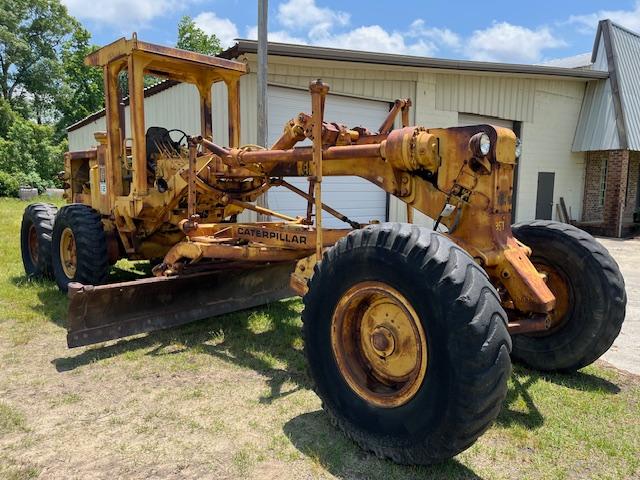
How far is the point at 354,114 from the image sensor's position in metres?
11.2

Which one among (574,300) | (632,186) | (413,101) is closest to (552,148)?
(632,186)

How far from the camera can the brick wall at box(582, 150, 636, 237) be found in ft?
50.6

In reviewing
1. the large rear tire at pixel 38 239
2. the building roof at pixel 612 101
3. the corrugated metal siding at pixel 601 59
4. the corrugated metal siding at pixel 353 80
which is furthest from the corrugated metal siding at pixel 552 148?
the large rear tire at pixel 38 239

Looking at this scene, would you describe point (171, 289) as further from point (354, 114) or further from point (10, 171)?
point (10, 171)

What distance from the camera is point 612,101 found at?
15.4m

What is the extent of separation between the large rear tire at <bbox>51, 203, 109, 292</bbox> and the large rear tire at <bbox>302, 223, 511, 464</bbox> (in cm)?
346

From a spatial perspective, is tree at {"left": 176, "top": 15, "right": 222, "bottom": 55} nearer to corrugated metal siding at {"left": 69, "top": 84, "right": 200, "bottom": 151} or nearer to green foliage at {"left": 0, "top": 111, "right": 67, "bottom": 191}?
green foliage at {"left": 0, "top": 111, "right": 67, "bottom": 191}

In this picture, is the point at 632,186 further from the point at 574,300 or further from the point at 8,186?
the point at 8,186

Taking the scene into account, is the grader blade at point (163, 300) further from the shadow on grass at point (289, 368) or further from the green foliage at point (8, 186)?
the green foliage at point (8, 186)

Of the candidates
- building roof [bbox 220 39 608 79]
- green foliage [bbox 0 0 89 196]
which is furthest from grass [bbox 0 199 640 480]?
green foliage [bbox 0 0 89 196]

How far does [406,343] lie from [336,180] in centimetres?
843

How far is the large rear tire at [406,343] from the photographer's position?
251cm

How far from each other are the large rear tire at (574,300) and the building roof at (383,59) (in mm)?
6298

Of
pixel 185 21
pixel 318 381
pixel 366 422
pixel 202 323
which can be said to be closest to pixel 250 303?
pixel 202 323
